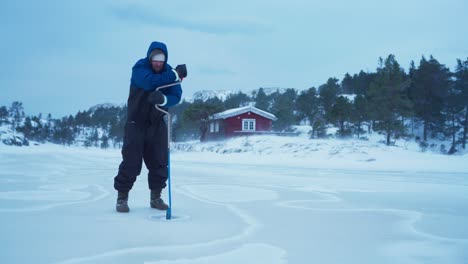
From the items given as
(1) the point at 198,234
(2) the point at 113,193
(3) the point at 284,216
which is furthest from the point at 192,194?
(1) the point at 198,234

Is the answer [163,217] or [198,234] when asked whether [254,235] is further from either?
[163,217]

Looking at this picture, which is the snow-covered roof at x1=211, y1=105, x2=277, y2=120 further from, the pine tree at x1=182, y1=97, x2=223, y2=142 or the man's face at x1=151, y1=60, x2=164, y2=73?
the man's face at x1=151, y1=60, x2=164, y2=73

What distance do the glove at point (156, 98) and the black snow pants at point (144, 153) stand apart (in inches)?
10.5

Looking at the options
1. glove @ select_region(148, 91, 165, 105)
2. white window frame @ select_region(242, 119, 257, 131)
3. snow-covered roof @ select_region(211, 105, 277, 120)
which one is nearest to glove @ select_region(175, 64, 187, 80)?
glove @ select_region(148, 91, 165, 105)

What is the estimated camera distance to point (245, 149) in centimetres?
1922

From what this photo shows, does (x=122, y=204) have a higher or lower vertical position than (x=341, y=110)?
lower

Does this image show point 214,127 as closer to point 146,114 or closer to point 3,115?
point 3,115

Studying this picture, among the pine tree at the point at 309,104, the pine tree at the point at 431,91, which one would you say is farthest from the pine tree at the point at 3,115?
the pine tree at the point at 431,91

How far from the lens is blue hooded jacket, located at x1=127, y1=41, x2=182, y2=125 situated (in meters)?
3.10

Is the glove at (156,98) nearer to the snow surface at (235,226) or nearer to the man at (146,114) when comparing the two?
the man at (146,114)

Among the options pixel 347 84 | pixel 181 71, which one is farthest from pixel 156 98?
pixel 347 84

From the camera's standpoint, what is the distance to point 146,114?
324cm

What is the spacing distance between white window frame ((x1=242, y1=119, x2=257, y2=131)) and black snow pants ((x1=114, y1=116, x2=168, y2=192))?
93.8 feet

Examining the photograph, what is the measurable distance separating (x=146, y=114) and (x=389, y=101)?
2492cm
